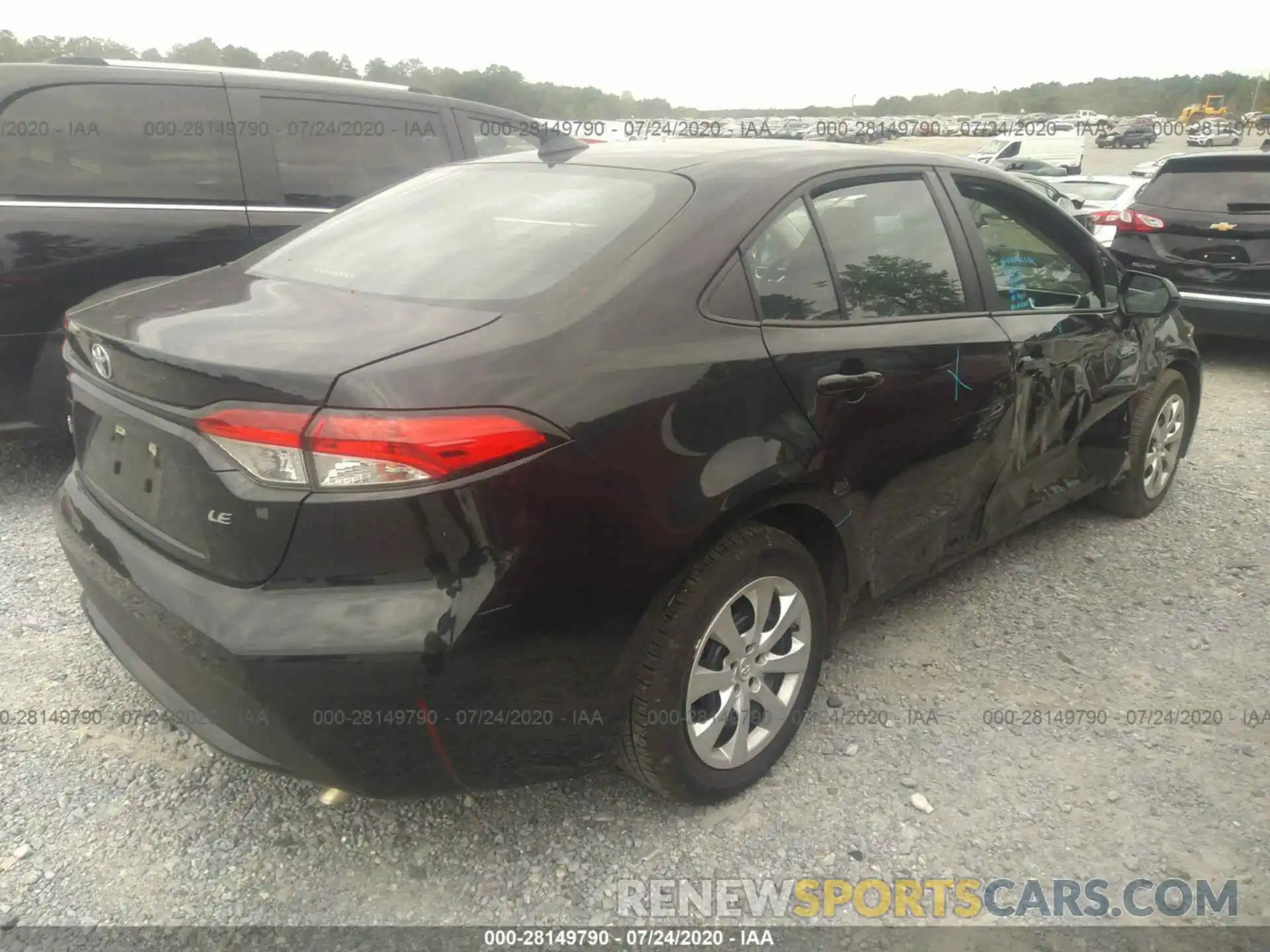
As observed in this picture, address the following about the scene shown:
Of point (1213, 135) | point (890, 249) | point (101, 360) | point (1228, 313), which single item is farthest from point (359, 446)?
point (1213, 135)

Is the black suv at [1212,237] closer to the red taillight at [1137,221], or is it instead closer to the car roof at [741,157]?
the red taillight at [1137,221]

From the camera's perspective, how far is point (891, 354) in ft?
8.14

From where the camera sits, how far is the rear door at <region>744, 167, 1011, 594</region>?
2.31 metres

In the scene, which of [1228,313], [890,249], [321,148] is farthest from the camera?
[1228,313]

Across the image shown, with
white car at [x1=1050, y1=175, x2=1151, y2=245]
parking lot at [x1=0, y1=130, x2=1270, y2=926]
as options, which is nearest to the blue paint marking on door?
parking lot at [x1=0, y1=130, x2=1270, y2=926]

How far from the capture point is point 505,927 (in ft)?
6.51

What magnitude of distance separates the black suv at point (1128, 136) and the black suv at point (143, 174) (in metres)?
58.2

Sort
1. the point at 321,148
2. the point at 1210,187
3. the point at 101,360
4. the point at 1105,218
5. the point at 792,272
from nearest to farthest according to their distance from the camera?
1. the point at 101,360
2. the point at 792,272
3. the point at 321,148
4. the point at 1210,187
5. the point at 1105,218

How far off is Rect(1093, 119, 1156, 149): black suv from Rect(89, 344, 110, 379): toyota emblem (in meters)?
60.5

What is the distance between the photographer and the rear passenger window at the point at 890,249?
250cm

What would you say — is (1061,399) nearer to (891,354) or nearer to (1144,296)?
(1144,296)

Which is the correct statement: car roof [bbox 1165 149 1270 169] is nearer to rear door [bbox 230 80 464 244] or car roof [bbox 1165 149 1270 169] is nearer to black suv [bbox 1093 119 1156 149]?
rear door [bbox 230 80 464 244]

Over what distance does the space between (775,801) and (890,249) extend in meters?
1.57

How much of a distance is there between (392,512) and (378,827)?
101cm
